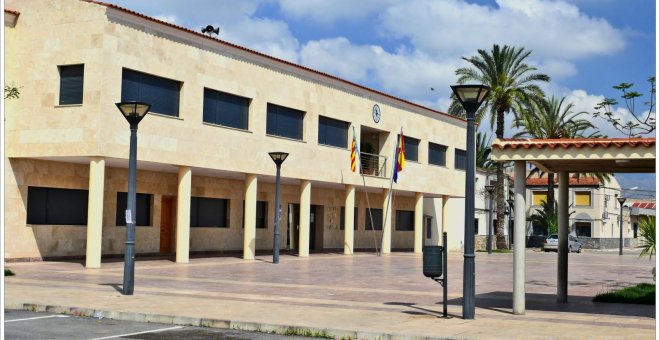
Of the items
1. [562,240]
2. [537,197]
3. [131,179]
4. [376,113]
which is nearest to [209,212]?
[376,113]

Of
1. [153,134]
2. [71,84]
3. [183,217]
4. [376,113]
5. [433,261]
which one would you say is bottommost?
[433,261]

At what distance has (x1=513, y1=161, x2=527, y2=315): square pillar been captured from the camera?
579 inches

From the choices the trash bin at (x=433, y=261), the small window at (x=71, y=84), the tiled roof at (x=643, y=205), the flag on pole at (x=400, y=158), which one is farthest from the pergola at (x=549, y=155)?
the tiled roof at (x=643, y=205)

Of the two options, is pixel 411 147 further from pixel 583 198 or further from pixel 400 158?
pixel 583 198

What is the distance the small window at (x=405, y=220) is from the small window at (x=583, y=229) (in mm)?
34506

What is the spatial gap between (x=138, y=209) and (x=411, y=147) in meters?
17.8

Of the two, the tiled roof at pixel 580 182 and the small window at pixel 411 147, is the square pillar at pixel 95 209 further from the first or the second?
the tiled roof at pixel 580 182

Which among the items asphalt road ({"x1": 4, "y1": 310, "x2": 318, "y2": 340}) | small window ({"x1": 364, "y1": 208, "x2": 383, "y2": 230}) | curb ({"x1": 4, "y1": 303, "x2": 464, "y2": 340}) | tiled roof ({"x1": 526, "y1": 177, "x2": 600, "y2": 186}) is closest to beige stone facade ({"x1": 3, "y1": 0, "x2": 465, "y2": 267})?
small window ({"x1": 364, "y1": 208, "x2": 383, "y2": 230})

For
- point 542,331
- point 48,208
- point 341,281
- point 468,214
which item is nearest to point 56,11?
point 48,208

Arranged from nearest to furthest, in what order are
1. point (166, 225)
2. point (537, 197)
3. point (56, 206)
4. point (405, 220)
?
1. point (56, 206)
2. point (166, 225)
3. point (405, 220)
4. point (537, 197)

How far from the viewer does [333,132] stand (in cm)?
3928

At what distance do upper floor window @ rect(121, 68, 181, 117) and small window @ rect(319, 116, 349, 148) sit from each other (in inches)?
386

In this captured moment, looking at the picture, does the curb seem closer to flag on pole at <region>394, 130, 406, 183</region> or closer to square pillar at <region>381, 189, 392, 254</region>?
flag on pole at <region>394, 130, 406, 183</region>

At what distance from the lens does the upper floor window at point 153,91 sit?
27781 millimetres
